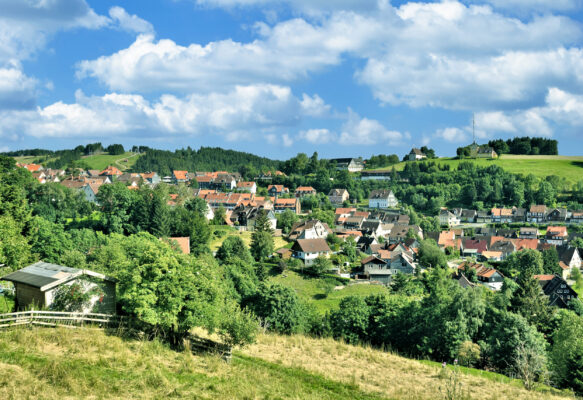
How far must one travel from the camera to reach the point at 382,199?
11519 centimetres

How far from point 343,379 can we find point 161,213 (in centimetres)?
4679

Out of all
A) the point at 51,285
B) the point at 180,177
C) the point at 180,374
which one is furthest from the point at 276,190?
the point at 180,374

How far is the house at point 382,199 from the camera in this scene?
377 ft

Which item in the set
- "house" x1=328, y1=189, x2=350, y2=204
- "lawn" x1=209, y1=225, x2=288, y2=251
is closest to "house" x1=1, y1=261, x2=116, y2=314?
"lawn" x1=209, y1=225, x2=288, y2=251

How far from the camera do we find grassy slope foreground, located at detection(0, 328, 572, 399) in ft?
39.9

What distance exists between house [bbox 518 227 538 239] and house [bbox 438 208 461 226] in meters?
15.1

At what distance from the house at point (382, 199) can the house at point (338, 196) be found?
6752 millimetres

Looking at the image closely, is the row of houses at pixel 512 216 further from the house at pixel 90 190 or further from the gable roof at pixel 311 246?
the house at pixel 90 190

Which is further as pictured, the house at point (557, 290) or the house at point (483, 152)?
the house at point (483, 152)

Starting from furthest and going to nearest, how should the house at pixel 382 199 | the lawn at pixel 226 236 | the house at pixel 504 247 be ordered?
the house at pixel 382 199, the house at pixel 504 247, the lawn at pixel 226 236

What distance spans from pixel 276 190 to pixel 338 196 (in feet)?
53.5

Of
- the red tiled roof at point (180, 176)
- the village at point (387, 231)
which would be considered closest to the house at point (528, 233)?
the village at point (387, 231)

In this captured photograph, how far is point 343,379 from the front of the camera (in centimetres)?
1712

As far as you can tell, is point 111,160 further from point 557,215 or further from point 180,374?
point 180,374
